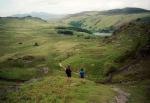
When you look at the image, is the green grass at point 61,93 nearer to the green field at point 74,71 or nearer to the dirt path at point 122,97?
the green field at point 74,71

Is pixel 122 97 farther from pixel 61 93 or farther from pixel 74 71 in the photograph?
pixel 74 71

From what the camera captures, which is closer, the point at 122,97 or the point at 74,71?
the point at 122,97

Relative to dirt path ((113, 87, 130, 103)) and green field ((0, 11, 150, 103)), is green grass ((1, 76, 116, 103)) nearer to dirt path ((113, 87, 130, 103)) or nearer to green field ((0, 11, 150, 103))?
green field ((0, 11, 150, 103))

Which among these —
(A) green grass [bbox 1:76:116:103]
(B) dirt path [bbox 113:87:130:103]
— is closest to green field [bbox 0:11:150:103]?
(A) green grass [bbox 1:76:116:103]

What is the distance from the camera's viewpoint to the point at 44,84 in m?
55.8

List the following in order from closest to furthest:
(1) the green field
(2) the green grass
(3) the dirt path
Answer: (2) the green grass < (1) the green field < (3) the dirt path

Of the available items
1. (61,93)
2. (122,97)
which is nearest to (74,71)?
(122,97)

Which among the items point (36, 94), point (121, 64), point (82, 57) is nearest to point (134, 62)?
point (121, 64)

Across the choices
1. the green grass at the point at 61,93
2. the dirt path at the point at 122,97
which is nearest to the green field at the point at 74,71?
the green grass at the point at 61,93

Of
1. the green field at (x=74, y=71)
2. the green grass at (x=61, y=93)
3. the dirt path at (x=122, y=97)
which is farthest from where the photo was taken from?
the dirt path at (x=122, y=97)

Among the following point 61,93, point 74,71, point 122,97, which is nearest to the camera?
point 61,93

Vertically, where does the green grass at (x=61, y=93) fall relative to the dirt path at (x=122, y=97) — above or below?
above

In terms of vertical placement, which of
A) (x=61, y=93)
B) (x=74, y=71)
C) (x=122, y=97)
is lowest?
(x=74, y=71)

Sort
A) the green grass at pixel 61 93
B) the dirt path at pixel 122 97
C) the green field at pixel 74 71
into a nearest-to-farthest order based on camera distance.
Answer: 1. the green grass at pixel 61 93
2. the green field at pixel 74 71
3. the dirt path at pixel 122 97
